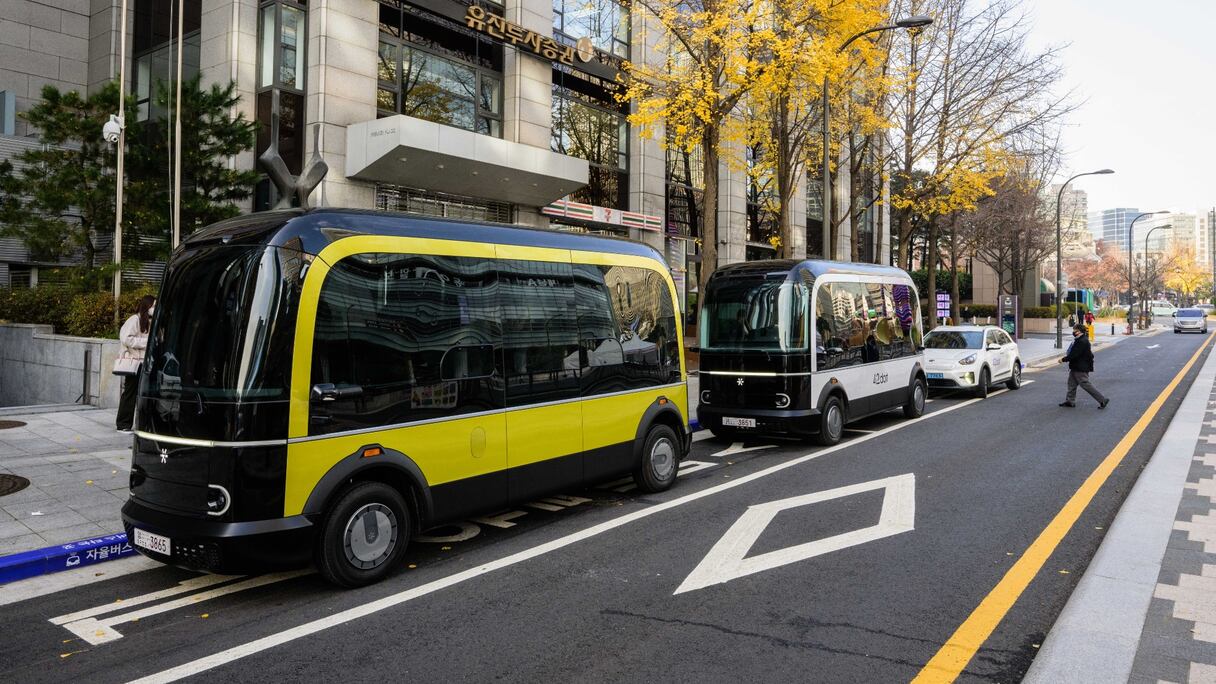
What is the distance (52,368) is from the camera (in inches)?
539

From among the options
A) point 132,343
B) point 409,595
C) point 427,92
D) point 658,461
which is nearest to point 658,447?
point 658,461

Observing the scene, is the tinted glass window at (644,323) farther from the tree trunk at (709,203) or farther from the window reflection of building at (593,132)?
the window reflection of building at (593,132)

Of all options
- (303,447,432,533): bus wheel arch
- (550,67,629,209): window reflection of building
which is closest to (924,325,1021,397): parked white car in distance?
(550,67,629,209): window reflection of building

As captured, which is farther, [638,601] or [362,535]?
[362,535]

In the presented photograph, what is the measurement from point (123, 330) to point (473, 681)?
881 cm

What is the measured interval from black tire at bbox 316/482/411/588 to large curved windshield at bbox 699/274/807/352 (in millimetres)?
6354

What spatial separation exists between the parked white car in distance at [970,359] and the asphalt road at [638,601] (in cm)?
851

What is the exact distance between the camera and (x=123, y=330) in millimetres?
10008

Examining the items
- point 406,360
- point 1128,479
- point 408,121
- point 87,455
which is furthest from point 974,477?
point 408,121

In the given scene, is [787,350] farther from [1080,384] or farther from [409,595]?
[1080,384]

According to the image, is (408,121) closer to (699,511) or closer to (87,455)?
(87,455)

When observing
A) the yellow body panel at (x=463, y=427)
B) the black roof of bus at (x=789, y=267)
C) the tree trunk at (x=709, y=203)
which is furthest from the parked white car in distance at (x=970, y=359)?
the yellow body panel at (x=463, y=427)

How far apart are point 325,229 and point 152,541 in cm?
A: 232

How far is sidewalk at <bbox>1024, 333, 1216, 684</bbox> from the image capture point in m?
3.76
